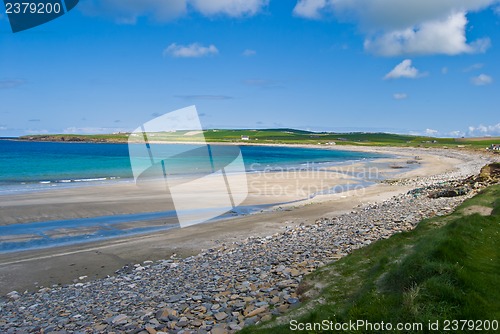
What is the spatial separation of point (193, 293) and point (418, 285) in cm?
659

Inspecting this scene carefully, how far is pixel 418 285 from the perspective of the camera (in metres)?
7.00

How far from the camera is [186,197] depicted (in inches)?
1460

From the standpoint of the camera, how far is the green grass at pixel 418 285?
626 cm

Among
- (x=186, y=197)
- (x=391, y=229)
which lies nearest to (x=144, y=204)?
(x=186, y=197)

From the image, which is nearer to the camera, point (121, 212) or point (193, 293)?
point (193, 293)

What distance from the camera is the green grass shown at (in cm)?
626

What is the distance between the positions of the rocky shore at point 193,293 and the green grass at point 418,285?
119 centimetres

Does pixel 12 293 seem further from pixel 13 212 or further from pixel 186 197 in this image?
pixel 186 197
